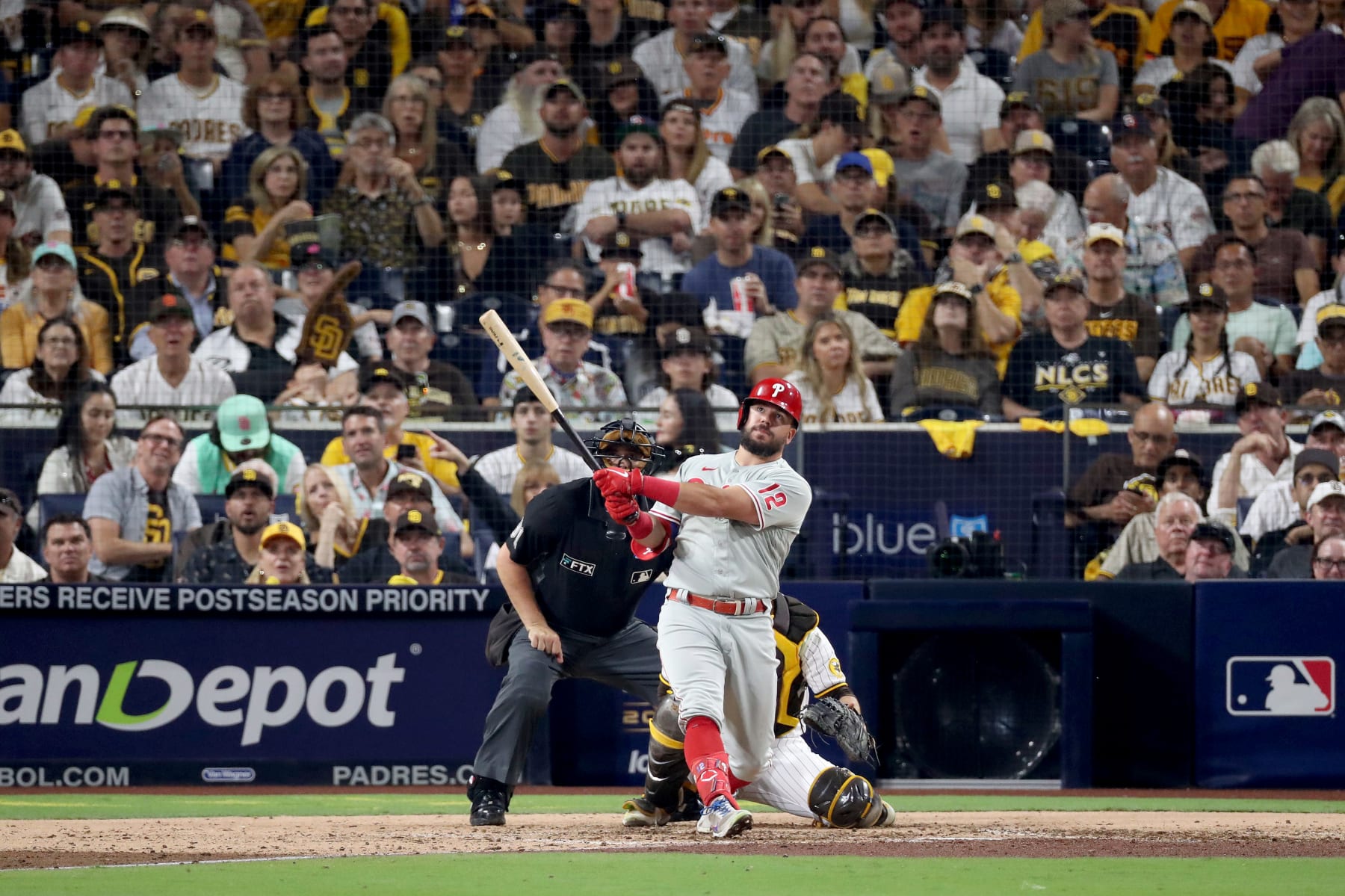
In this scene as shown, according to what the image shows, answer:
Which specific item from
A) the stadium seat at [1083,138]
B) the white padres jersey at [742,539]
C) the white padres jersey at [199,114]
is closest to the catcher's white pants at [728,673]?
the white padres jersey at [742,539]

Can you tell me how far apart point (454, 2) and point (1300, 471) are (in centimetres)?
824

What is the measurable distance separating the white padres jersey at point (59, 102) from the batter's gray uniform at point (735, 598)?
28.8ft

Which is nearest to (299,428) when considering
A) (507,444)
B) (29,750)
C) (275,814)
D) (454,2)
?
(507,444)

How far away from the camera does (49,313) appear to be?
474 inches

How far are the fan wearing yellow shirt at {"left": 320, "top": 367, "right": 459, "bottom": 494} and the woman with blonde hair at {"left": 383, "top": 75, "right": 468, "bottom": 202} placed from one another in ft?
9.77

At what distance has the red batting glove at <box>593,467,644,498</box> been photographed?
639 centimetres

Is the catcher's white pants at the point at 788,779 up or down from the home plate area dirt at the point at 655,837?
up

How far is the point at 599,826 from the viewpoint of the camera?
730 centimetres

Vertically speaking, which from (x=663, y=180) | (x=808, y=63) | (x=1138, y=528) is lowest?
(x=1138, y=528)

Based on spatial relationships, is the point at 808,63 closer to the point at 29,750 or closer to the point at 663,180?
the point at 663,180

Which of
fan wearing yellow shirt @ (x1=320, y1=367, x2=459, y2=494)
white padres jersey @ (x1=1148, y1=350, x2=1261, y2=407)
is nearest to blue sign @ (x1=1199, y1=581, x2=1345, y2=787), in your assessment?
white padres jersey @ (x1=1148, y1=350, x2=1261, y2=407)

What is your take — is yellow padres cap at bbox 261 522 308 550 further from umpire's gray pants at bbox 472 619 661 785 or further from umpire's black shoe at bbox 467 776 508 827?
umpire's black shoe at bbox 467 776 508 827

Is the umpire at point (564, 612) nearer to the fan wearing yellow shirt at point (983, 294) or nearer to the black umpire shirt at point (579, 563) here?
the black umpire shirt at point (579, 563)

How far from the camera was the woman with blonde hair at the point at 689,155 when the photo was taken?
13.6m
